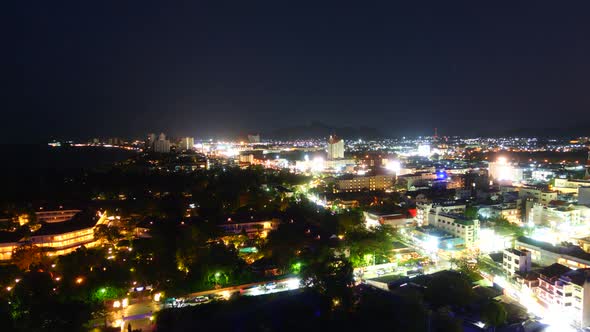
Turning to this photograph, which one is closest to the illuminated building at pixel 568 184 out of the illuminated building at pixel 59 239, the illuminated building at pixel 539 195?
the illuminated building at pixel 539 195

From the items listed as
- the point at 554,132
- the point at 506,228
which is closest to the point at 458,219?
the point at 506,228

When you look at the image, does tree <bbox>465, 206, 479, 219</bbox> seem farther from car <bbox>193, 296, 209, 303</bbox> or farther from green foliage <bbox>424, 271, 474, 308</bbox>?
car <bbox>193, 296, 209, 303</bbox>

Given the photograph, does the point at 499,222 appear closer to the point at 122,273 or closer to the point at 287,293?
the point at 287,293

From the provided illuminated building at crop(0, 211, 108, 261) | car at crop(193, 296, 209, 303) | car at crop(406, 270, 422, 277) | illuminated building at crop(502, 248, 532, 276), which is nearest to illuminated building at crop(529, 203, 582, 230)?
illuminated building at crop(502, 248, 532, 276)

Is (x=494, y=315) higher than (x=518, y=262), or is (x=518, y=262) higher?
(x=518, y=262)

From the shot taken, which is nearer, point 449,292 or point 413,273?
point 449,292

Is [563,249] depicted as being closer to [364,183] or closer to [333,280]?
[333,280]
